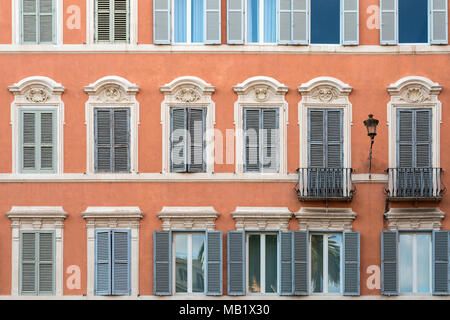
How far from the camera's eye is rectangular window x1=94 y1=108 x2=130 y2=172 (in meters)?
19.8

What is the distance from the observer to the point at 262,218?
19.5 meters

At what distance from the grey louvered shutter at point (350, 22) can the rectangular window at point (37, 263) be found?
28.7 feet

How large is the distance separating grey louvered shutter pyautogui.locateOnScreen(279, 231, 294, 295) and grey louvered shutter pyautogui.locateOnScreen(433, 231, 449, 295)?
137 inches

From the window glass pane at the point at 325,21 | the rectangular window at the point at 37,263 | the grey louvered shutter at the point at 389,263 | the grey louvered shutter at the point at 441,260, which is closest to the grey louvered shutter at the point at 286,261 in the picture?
the grey louvered shutter at the point at 389,263

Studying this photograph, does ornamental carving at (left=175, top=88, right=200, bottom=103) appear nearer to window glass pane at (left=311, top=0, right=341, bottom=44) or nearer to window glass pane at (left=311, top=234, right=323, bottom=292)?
window glass pane at (left=311, top=0, right=341, bottom=44)

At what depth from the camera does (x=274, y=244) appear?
19766mm

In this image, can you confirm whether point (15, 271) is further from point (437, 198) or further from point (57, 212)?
point (437, 198)

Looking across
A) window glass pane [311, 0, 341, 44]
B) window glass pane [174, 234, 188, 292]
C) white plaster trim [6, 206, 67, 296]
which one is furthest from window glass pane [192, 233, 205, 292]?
window glass pane [311, 0, 341, 44]

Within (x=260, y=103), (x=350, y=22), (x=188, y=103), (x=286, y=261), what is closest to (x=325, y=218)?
(x=286, y=261)

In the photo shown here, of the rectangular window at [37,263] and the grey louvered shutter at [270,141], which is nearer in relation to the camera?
the rectangular window at [37,263]

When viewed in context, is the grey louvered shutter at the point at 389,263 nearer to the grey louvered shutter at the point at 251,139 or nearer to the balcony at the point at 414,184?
the balcony at the point at 414,184

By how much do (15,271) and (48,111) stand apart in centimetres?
401

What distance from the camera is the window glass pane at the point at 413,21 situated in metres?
20.1

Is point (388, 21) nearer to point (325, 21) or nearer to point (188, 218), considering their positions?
point (325, 21)
